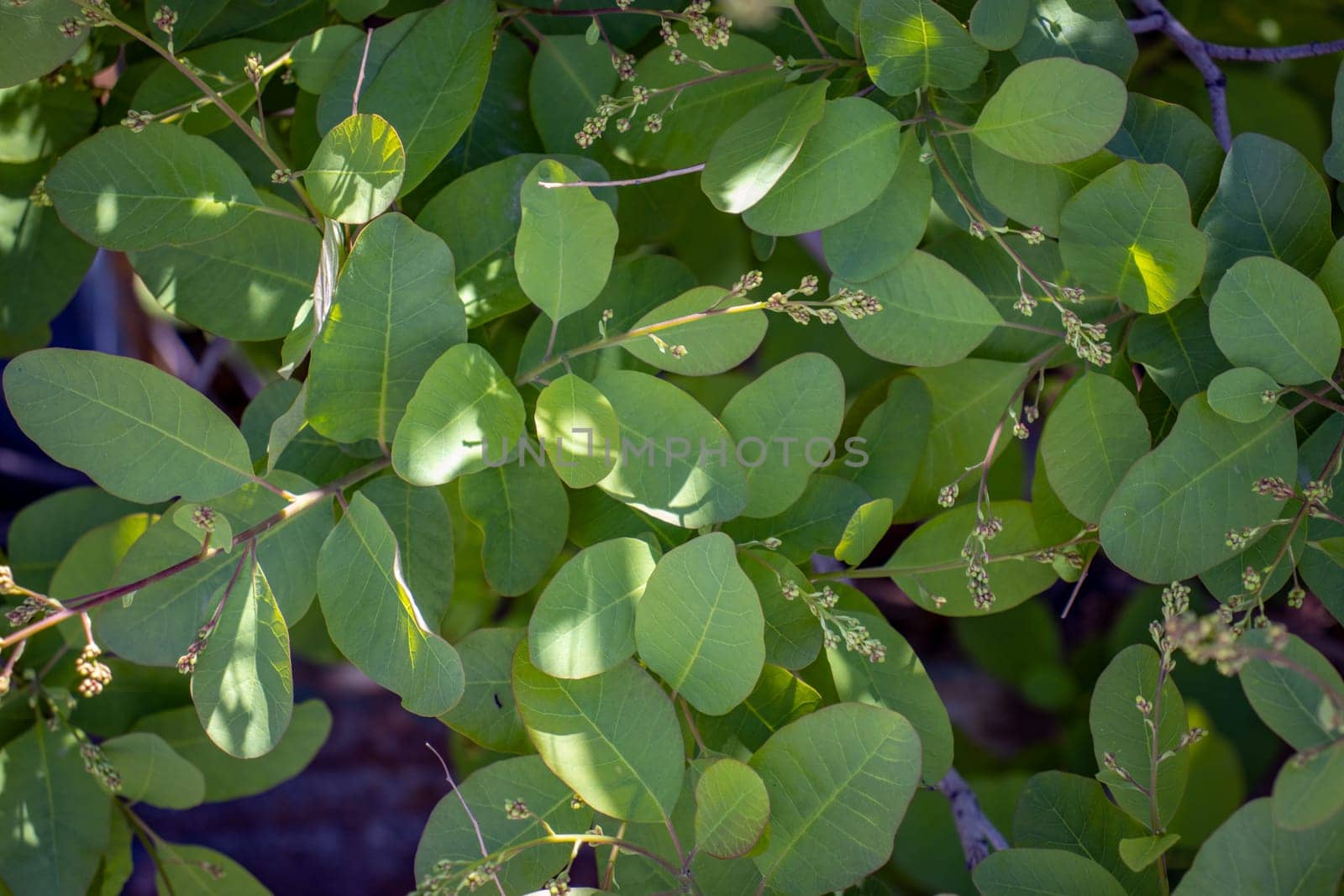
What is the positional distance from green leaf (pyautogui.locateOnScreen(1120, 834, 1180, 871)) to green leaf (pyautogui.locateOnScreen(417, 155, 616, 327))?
2.11 ft

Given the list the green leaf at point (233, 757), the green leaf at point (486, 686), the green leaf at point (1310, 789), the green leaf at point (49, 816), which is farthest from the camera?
the green leaf at point (233, 757)

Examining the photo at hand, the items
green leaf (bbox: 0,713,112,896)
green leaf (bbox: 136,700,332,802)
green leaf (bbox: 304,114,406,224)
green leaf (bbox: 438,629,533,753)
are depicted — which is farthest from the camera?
green leaf (bbox: 136,700,332,802)

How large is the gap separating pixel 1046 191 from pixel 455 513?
0.65m

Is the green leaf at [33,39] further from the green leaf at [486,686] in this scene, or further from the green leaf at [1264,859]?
the green leaf at [1264,859]

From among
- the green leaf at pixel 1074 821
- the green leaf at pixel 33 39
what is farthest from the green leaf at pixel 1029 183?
the green leaf at pixel 33 39

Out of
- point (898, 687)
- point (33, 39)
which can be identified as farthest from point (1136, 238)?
point (33, 39)

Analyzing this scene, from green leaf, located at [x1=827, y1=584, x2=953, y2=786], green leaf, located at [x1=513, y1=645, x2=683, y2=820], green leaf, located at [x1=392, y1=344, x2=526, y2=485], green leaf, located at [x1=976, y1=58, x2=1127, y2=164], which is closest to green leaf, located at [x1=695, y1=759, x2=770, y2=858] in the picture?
green leaf, located at [x1=513, y1=645, x2=683, y2=820]

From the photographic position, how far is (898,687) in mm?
809

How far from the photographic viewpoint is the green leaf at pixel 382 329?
697 mm

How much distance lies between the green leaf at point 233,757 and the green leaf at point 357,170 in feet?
1.94

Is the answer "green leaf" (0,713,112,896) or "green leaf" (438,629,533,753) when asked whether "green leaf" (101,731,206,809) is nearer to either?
"green leaf" (0,713,112,896)

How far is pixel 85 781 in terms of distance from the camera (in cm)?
97

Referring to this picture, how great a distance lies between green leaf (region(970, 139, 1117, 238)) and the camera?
0.77 metres

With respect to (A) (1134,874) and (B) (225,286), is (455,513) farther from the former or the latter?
(A) (1134,874)
